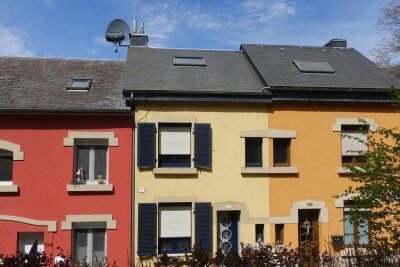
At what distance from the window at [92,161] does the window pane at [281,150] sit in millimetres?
5013

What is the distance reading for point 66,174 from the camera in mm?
11383

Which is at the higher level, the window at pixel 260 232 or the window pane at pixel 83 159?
the window pane at pixel 83 159

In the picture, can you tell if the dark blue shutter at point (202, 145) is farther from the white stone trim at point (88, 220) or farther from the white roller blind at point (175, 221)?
the white stone trim at point (88, 220)

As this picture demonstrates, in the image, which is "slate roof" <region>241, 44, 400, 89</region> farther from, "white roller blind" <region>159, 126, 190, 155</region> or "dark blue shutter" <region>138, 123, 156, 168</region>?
"dark blue shutter" <region>138, 123, 156, 168</region>

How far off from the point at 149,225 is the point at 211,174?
2234mm

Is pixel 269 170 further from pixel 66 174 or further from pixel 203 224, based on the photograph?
pixel 66 174

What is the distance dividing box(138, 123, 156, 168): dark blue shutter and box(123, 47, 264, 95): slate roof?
3.47 feet

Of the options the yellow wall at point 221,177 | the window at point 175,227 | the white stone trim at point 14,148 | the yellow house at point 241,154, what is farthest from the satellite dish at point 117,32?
Result: the window at point 175,227

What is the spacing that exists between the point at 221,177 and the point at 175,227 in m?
1.91

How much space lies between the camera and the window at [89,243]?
11398 mm

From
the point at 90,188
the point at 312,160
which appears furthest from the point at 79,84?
the point at 312,160

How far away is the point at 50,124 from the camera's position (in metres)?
11.5

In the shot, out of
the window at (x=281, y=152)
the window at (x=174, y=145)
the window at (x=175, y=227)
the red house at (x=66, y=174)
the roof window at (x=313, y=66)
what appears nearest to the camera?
the red house at (x=66, y=174)

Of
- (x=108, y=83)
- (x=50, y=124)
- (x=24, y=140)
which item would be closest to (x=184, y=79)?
(x=108, y=83)
